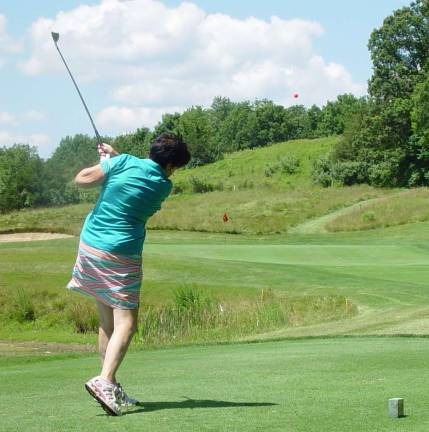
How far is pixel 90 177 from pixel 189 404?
5.68 ft

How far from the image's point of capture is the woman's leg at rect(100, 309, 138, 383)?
662 cm

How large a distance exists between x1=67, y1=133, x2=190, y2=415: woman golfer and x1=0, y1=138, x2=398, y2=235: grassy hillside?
135 feet

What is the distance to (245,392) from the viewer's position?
7062 mm

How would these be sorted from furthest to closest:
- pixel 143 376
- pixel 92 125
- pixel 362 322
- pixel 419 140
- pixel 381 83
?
pixel 381 83 → pixel 419 140 → pixel 362 322 → pixel 143 376 → pixel 92 125

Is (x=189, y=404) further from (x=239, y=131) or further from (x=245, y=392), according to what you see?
(x=239, y=131)

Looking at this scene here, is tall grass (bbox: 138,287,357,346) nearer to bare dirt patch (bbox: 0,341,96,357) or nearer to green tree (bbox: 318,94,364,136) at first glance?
bare dirt patch (bbox: 0,341,96,357)

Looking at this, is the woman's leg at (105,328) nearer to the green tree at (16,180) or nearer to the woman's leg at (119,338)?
the woman's leg at (119,338)

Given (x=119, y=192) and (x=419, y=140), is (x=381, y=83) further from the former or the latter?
(x=119, y=192)

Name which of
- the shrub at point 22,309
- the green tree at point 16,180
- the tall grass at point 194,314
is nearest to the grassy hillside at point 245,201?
the green tree at point 16,180

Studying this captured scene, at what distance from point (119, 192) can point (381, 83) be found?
77982mm

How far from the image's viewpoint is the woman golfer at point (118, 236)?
664cm

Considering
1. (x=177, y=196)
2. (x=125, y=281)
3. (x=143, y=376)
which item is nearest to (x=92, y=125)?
(x=125, y=281)

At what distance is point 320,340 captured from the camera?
41.7 feet

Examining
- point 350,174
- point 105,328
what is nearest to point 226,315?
point 105,328
